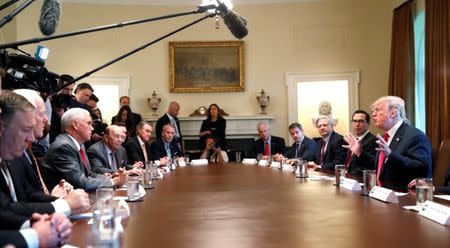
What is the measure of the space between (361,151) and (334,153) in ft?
4.68

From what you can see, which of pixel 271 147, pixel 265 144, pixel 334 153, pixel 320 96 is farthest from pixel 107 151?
pixel 320 96

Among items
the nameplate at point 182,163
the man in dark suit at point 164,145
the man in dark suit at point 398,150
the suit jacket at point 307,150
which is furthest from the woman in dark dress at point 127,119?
the man in dark suit at point 398,150

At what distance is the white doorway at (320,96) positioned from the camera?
9.20 meters

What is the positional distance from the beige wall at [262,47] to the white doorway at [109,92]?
126 mm

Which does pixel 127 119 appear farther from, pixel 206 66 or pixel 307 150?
pixel 307 150

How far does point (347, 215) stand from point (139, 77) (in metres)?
7.73

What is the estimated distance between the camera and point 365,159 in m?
4.05

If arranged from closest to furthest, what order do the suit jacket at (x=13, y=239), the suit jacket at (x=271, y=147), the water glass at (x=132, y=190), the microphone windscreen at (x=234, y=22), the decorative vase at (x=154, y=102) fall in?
the suit jacket at (x=13, y=239) < the water glass at (x=132, y=190) < the microphone windscreen at (x=234, y=22) < the suit jacket at (x=271, y=147) < the decorative vase at (x=154, y=102)

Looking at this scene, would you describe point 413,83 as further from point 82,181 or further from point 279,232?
point 279,232

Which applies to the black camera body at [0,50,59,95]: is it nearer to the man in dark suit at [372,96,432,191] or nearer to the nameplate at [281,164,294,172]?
the nameplate at [281,164,294,172]

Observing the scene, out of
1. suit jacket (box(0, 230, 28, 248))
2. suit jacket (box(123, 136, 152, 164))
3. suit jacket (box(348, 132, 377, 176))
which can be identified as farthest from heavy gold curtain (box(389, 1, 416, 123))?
suit jacket (box(0, 230, 28, 248))

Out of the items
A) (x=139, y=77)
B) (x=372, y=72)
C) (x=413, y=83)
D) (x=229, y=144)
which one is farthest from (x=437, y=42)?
(x=139, y=77)

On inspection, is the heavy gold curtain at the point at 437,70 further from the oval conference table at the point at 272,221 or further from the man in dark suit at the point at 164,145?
the oval conference table at the point at 272,221

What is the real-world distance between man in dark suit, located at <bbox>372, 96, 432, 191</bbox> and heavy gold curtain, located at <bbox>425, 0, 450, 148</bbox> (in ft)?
10.9
